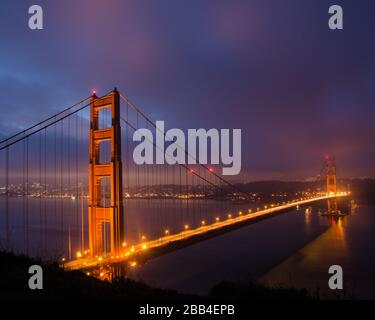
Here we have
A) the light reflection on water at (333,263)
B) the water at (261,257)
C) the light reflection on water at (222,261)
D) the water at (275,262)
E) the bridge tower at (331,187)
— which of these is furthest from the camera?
the bridge tower at (331,187)

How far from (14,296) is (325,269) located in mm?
22731

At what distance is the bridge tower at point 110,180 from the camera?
1224cm

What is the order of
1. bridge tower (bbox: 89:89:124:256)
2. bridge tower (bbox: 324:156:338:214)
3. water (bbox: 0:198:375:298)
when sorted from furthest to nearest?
bridge tower (bbox: 324:156:338:214) < water (bbox: 0:198:375:298) < bridge tower (bbox: 89:89:124:256)

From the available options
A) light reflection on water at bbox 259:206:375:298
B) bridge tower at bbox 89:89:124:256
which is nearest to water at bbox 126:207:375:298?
light reflection on water at bbox 259:206:375:298

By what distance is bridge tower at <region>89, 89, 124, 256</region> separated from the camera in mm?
12242

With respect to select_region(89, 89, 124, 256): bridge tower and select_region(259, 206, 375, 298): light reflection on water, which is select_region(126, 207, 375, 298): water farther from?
select_region(89, 89, 124, 256): bridge tower

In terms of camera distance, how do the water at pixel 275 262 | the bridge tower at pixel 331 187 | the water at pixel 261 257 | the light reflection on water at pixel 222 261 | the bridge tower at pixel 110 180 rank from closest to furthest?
1. the bridge tower at pixel 110 180
2. the water at pixel 275 262
3. the water at pixel 261 257
4. the light reflection on water at pixel 222 261
5. the bridge tower at pixel 331 187

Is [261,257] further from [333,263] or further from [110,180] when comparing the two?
[110,180]

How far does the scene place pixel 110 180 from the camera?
41.0 feet

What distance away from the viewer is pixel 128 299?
4883 mm

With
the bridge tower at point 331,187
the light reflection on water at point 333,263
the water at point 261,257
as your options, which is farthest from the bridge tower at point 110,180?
the bridge tower at point 331,187

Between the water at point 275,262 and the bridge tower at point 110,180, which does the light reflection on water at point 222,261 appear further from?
the bridge tower at point 110,180

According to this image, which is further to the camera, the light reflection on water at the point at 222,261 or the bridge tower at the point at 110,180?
the light reflection on water at the point at 222,261
